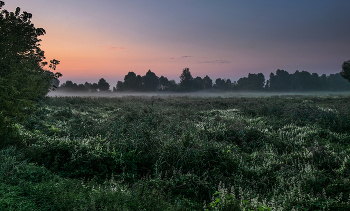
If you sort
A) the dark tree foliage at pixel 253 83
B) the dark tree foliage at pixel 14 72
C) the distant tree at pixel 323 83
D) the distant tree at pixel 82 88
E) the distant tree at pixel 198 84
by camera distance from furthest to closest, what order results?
the dark tree foliage at pixel 253 83 → the distant tree at pixel 323 83 → the distant tree at pixel 198 84 → the distant tree at pixel 82 88 → the dark tree foliage at pixel 14 72

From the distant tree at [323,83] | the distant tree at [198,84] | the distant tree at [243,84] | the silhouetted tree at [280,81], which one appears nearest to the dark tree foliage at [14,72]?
the distant tree at [198,84]

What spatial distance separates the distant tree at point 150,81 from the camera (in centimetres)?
9294

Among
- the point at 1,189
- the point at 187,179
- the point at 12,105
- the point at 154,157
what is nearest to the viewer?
the point at 1,189

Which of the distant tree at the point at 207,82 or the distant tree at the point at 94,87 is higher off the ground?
the distant tree at the point at 207,82

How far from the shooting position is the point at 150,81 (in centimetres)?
9338

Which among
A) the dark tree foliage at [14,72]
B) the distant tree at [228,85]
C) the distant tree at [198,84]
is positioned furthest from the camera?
the distant tree at [228,85]

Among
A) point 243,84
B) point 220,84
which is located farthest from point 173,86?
point 243,84

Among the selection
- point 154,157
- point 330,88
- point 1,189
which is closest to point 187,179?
point 154,157

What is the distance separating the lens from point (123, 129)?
387 inches

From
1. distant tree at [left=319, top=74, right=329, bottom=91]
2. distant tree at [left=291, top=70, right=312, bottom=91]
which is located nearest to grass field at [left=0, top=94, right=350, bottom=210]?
distant tree at [left=291, top=70, right=312, bottom=91]

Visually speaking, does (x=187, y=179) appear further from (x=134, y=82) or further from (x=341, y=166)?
(x=134, y=82)

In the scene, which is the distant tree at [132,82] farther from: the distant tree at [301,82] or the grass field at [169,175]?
the grass field at [169,175]

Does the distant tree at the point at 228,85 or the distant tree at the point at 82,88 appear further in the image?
the distant tree at the point at 228,85

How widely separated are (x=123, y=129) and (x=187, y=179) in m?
5.33
